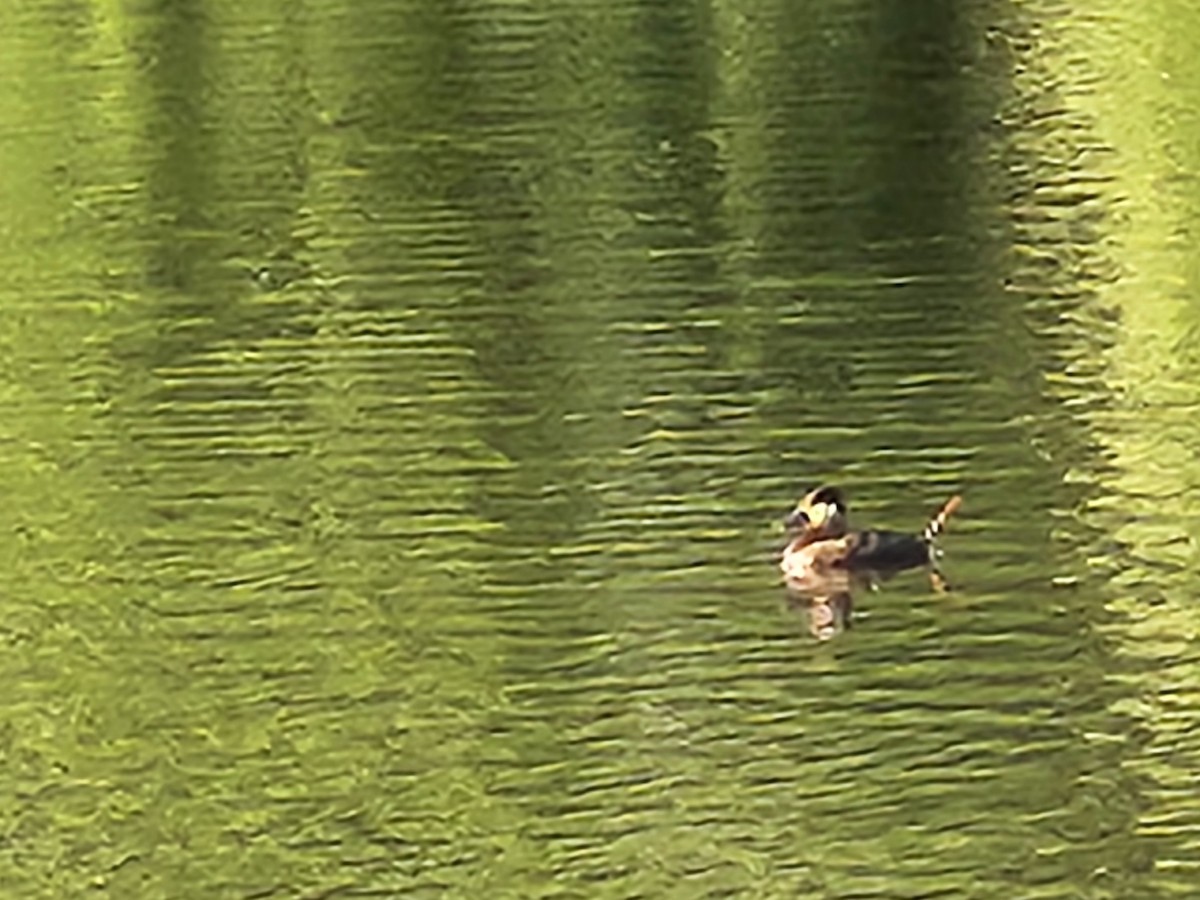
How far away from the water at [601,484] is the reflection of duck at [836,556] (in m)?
0.20

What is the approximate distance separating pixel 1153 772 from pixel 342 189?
1900 cm

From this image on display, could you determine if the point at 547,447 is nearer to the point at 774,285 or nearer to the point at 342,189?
the point at 774,285

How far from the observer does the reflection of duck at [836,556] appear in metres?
20.7

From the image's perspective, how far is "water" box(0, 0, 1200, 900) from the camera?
1752cm

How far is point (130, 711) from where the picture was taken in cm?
1936

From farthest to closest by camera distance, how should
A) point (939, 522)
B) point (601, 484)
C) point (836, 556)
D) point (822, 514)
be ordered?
point (601, 484), point (939, 522), point (822, 514), point (836, 556)

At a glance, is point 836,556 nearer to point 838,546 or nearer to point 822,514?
point 838,546

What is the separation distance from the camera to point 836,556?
68.0 ft

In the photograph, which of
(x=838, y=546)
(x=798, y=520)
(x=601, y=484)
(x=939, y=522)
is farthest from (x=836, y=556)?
(x=601, y=484)

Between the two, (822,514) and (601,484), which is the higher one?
(822,514)

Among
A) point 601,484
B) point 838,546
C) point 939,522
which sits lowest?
point 601,484

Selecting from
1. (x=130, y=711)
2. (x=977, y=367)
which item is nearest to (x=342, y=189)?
→ (x=977, y=367)

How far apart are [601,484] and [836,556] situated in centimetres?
283

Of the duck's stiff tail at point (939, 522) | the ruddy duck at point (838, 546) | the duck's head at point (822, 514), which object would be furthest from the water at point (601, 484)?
the duck's head at point (822, 514)
